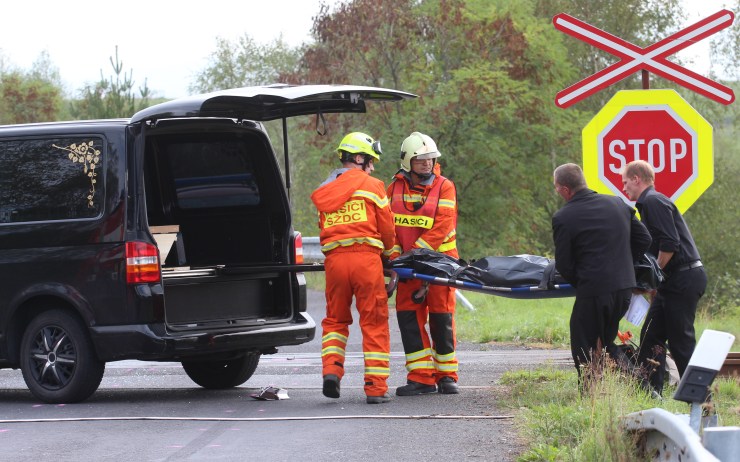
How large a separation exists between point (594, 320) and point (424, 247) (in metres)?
1.51

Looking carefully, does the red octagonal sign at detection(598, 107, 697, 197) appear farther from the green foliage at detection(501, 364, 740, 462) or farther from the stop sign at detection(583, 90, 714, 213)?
the green foliage at detection(501, 364, 740, 462)

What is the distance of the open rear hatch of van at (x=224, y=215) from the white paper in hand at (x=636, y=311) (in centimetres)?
242

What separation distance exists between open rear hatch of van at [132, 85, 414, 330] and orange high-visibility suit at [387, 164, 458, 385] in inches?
32.1

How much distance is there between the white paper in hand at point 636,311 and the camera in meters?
8.55

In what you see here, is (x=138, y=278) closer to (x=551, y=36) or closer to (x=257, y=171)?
(x=257, y=171)

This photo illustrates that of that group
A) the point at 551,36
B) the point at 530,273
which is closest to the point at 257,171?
the point at 530,273

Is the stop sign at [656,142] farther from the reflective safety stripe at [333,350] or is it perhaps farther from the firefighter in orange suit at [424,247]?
the reflective safety stripe at [333,350]

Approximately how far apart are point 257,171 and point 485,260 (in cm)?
214

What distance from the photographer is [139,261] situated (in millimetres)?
8953

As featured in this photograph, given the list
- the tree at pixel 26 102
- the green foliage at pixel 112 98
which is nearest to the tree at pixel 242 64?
the tree at pixel 26 102

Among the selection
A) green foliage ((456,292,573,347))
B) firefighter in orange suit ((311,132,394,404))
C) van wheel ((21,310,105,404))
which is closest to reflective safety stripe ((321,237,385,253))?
firefighter in orange suit ((311,132,394,404))

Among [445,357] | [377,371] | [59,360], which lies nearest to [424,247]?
[445,357]

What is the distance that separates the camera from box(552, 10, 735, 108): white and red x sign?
926 centimetres

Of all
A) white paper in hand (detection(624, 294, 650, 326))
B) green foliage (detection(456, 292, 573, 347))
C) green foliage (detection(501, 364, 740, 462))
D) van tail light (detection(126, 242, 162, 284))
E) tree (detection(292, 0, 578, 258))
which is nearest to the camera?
green foliage (detection(501, 364, 740, 462))
